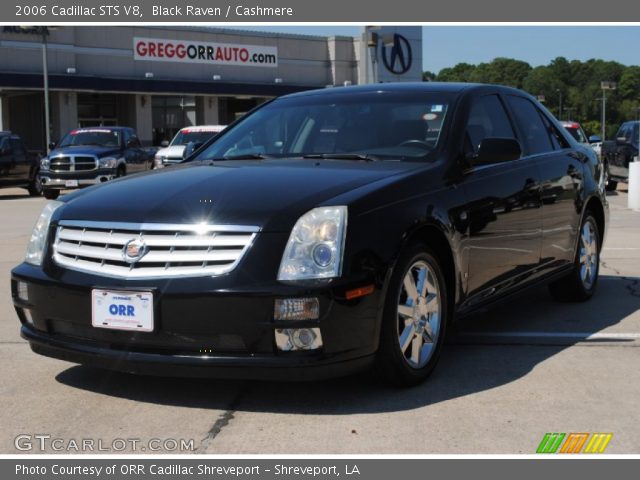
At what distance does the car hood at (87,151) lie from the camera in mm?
20734

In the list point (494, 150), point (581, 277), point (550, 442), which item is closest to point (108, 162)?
point (581, 277)

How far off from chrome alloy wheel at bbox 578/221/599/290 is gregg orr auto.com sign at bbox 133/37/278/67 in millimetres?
34285

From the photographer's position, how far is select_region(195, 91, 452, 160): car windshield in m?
5.22

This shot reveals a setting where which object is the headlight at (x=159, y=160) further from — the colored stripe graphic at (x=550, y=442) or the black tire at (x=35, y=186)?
the colored stripe graphic at (x=550, y=442)

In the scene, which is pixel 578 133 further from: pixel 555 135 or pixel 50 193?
pixel 555 135

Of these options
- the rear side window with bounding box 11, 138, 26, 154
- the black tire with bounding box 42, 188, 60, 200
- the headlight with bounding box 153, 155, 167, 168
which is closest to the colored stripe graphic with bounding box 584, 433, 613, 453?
the headlight with bounding box 153, 155, 167, 168

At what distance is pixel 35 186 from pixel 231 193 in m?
20.2

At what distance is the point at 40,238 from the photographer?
183 inches

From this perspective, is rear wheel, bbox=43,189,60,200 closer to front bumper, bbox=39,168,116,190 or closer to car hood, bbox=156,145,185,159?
front bumper, bbox=39,168,116,190

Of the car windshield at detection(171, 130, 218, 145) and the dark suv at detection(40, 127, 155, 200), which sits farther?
the car windshield at detection(171, 130, 218, 145)

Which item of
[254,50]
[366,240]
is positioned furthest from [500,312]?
[254,50]

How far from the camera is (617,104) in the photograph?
5541 inches

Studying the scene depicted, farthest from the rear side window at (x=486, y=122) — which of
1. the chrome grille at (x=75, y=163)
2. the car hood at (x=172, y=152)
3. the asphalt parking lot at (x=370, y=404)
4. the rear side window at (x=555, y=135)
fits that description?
the chrome grille at (x=75, y=163)

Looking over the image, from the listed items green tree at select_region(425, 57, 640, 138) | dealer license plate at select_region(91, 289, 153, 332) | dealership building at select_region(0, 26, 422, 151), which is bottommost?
dealer license plate at select_region(91, 289, 153, 332)
